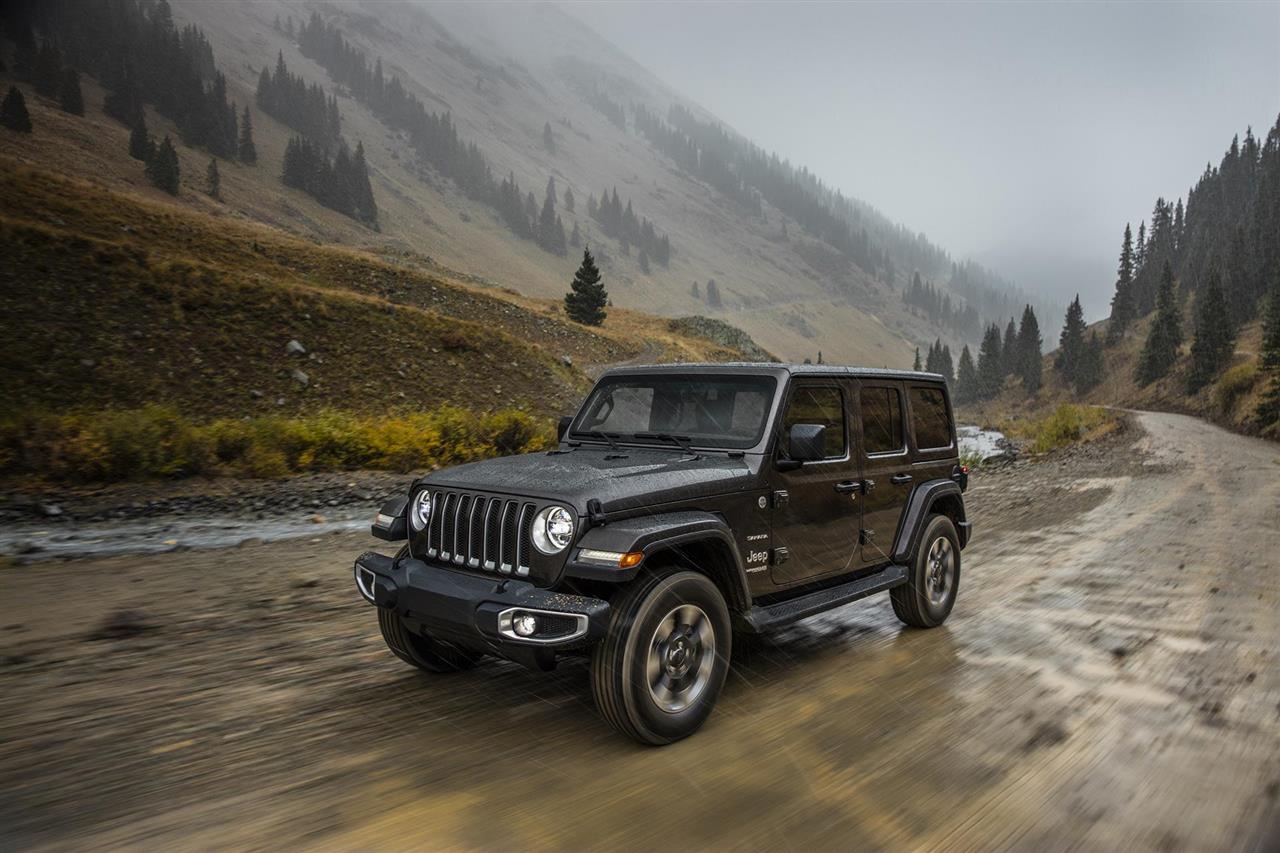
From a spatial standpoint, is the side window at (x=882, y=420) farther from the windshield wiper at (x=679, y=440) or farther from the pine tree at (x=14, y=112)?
the pine tree at (x=14, y=112)

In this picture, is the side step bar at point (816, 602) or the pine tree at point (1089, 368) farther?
the pine tree at point (1089, 368)

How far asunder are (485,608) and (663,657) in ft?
2.92

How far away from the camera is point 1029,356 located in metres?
121

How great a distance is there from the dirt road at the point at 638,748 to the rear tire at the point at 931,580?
0.18 metres

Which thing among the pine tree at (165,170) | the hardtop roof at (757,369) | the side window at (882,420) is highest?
the pine tree at (165,170)

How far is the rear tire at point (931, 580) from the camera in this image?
18.0 ft

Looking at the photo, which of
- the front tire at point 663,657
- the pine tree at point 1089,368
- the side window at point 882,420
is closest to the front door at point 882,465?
the side window at point 882,420

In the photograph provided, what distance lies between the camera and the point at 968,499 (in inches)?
526

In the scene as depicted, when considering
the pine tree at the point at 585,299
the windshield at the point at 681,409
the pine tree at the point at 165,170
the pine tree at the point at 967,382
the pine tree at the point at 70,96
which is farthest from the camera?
the pine tree at the point at 967,382

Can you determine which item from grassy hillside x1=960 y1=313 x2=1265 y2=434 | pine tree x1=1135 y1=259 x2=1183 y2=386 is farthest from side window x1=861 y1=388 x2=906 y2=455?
pine tree x1=1135 y1=259 x2=1183 y2=386

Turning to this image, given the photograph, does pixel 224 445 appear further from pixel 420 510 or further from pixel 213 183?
A: pixel 213 183

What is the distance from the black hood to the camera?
3562 mm

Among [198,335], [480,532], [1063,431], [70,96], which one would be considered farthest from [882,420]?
[70,96]

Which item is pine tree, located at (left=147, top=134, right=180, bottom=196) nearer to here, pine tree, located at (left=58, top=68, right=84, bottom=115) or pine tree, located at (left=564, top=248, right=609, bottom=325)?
pine tree, located at (left=58, top=68, right=84, bottom=115)
